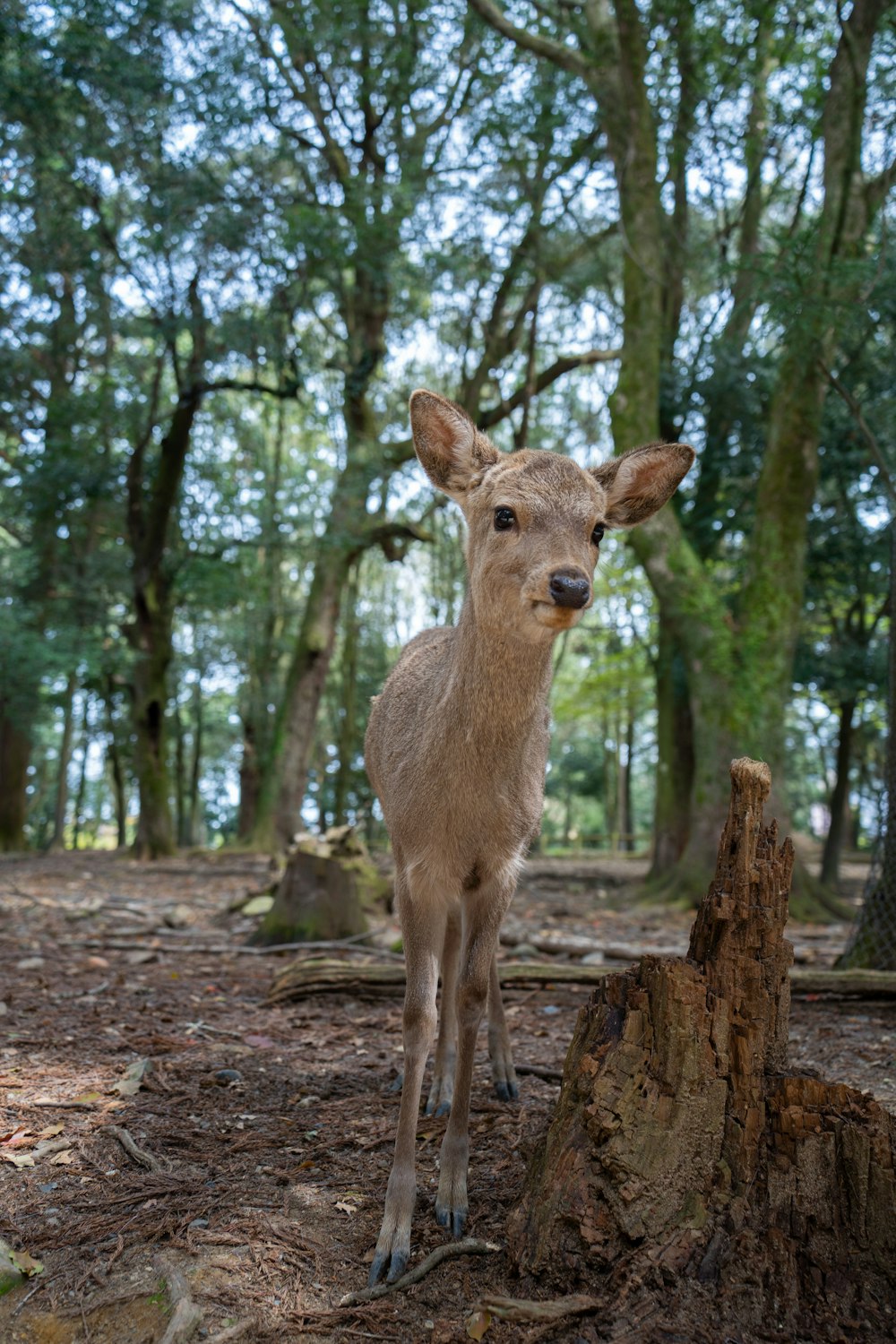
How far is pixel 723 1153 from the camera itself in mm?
2744

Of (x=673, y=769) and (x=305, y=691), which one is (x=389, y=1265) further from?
(x=305, y=691)

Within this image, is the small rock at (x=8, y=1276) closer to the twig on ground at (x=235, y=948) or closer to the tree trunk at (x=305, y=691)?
the twig on ground at (x=235, y=948)

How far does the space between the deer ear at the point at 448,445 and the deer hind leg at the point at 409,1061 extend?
1.61 meters

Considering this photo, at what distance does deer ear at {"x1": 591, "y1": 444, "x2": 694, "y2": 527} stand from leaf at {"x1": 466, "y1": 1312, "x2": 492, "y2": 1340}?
106 inches

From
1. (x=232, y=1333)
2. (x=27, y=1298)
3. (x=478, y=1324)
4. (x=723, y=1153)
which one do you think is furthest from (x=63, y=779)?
(x=723, y=1153)

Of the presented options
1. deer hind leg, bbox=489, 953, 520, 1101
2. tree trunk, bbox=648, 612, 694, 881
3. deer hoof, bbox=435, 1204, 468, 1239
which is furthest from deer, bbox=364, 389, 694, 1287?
tree trunk, bbox=648, 612, 694, 881

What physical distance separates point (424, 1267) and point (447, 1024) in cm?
163

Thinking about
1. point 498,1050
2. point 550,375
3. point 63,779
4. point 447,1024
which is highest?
point 550,375

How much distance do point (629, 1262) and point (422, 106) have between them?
613 inches

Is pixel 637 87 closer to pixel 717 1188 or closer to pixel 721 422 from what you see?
pixel 721 422

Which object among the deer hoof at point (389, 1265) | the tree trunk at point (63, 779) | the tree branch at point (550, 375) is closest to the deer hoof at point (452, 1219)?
the deer hoof at point (389, 1265)

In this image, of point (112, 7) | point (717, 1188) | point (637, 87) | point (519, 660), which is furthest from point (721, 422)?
point (717, 1188)

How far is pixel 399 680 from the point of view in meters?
4.75

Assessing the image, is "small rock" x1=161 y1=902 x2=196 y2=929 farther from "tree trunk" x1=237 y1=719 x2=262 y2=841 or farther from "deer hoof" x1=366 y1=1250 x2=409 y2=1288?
"tree trunk" x1=237 y1=719 x2=262 y2=841
